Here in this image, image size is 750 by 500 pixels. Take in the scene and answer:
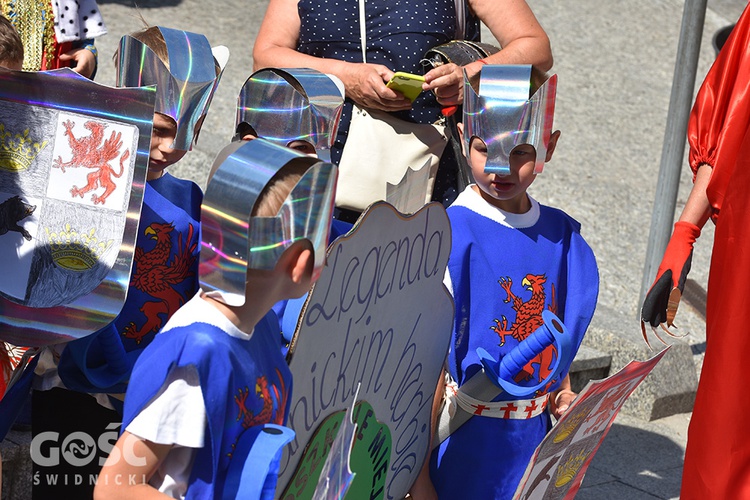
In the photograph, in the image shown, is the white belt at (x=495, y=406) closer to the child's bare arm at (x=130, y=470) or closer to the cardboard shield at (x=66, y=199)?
the cardboard shield at (x=66, y=199)

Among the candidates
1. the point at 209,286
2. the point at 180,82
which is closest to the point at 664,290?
the point at 180,82

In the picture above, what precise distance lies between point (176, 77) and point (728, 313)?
5.03ft

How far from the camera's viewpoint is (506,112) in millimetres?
2578

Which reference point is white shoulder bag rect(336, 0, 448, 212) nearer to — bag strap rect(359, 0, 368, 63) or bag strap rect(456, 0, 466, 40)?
bag strap rect(359, 0, 368, 63)

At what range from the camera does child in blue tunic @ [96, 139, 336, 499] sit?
163 centimetres

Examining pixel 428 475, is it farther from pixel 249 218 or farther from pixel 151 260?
pixel 249 218

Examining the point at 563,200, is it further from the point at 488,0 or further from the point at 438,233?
the point at 438,233

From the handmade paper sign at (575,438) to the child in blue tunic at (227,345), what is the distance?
774 mm

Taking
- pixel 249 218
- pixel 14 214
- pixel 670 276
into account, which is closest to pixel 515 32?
pixel 670 276

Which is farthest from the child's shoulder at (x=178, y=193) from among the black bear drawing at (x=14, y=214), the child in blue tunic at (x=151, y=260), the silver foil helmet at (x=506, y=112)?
the silver foil helmet at (x=506, y=112)

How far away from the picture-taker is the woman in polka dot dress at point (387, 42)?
309 centimetres

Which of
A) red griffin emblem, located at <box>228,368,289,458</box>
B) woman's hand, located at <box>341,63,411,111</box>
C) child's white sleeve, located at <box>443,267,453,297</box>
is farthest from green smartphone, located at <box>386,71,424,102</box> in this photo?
red griffin emblem, located at <box>228,368,289,458</box>

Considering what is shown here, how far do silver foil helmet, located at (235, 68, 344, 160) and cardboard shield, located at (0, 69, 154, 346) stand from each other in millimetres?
481

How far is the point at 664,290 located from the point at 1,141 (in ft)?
5.79
